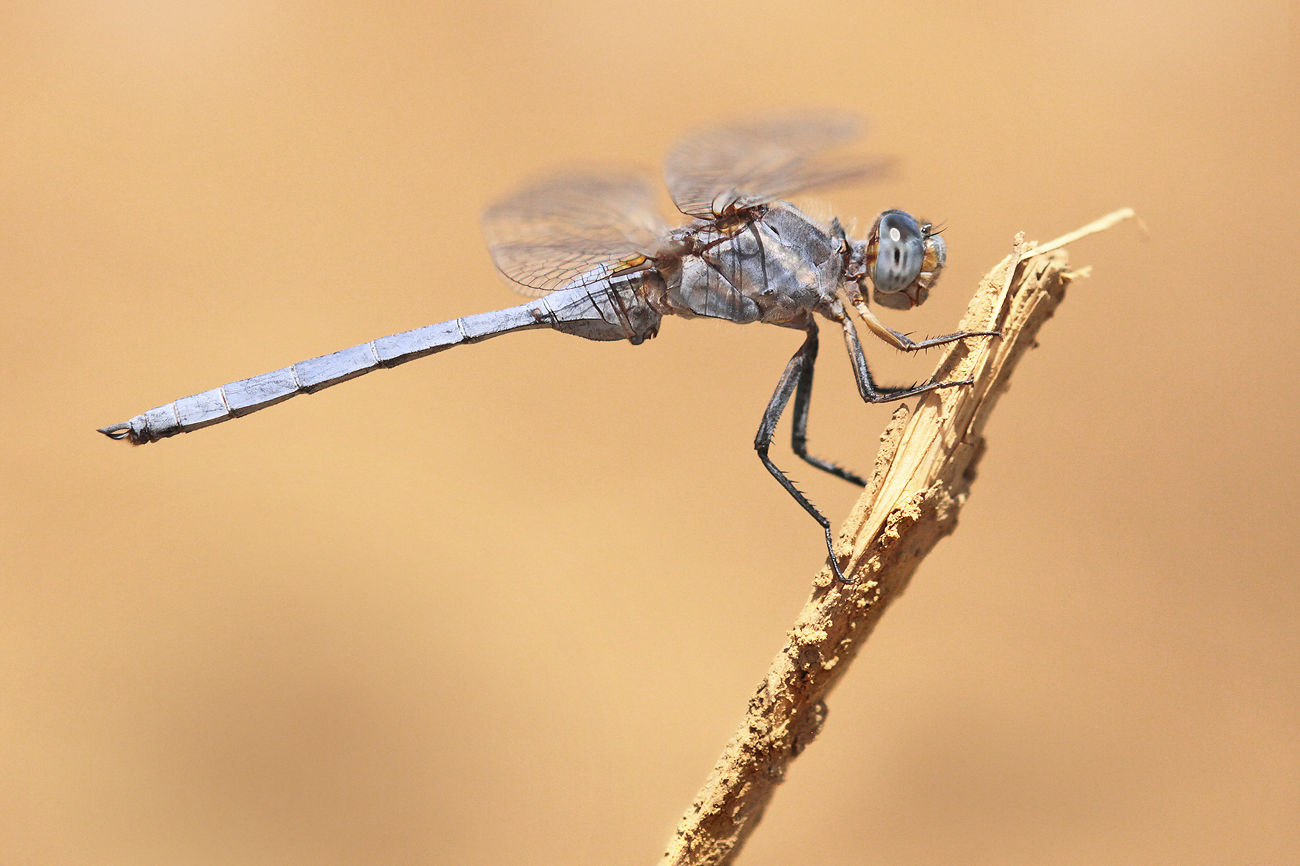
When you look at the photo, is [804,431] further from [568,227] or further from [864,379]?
[568,227]

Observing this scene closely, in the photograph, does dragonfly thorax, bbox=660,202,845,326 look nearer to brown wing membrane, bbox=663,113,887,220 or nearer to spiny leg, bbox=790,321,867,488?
brown wing membrane, bbox=663,113,887,220

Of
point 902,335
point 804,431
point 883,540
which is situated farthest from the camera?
point 804,431

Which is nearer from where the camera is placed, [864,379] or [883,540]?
[883,540]

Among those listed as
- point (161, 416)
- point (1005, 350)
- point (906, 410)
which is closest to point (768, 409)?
point (906, 410)

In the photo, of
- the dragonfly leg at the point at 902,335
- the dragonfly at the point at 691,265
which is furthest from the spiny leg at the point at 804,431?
the dragonfly leg at the point at 902,335

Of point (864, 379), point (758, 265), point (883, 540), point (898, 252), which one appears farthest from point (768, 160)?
point (883, 540)

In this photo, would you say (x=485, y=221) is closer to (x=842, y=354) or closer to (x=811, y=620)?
(x=811, y=620)

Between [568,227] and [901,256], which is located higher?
[568,227]
